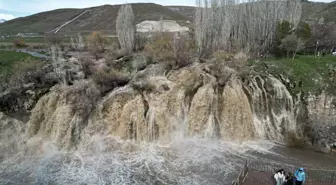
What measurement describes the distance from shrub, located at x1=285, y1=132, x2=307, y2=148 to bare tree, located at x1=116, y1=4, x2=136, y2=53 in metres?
25.0

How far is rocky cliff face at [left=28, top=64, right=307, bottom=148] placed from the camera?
866 inches

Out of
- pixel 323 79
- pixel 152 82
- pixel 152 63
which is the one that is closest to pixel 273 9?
pixel 323 79

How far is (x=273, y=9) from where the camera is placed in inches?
1502

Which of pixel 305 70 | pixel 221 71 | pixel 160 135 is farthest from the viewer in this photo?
pixel 305 70

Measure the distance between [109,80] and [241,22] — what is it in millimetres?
19924

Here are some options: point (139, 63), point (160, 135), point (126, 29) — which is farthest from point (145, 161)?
point (126, 29)

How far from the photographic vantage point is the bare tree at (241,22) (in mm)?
37531

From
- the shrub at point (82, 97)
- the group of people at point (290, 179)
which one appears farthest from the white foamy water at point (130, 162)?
the group of people at point (290, 179)

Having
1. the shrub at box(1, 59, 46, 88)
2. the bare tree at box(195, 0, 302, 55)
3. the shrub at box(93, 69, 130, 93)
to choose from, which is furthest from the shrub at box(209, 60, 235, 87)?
the shrub at box(1, 59, 46, 88)

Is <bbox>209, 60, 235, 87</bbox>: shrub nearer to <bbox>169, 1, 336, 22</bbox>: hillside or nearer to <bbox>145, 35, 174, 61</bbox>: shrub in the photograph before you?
<bbox>145, 35, 174, 61</bbox>: shrub

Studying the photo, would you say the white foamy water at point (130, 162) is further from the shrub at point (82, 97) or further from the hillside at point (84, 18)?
the hillside at point (84, 18)

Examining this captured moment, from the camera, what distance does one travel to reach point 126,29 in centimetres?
4128

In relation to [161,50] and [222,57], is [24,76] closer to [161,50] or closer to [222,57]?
[161,50]

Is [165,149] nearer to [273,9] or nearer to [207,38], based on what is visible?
[207,38]
